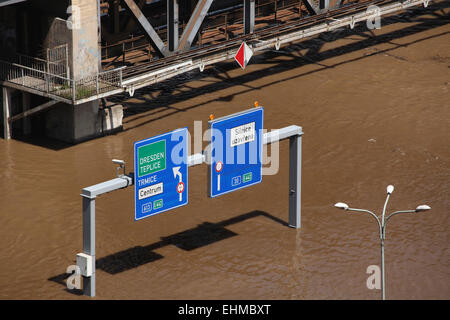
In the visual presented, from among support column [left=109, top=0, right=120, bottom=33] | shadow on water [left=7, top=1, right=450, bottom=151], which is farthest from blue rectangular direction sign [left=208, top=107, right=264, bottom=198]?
support column [left=109, top=0, right=120, bottom=33]

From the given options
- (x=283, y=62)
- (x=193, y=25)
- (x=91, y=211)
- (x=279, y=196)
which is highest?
(x=283, y=62)

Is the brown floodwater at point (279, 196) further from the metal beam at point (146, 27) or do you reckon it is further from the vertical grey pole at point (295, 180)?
the metal beam at point (146, 27)

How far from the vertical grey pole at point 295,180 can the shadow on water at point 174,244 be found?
1.73 feet

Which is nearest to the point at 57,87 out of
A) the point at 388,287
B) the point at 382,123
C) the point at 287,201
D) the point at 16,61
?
the point at 16,61

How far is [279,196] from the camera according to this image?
3694 cm

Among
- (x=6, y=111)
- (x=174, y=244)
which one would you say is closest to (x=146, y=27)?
(x=6, y=111)

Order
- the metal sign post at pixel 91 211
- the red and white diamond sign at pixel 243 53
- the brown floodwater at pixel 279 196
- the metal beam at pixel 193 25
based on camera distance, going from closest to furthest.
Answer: the metal sign post at pixel 91 211 < the brown floodwater at pixel 279 196 < the metal beam at pixel 193 25 < the red and white diamond sign at pixel 243 53

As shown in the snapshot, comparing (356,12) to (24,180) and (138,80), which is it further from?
(24,180)

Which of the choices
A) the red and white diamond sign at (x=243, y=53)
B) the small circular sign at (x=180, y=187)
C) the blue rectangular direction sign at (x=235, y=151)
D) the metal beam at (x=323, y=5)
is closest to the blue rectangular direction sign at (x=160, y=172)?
the small circular sign at (x=180, y=187)

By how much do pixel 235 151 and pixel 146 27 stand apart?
1057cm

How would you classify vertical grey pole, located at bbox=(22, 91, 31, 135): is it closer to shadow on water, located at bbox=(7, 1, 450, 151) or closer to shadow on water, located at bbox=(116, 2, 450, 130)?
shadow on water, located at bbox=(7, 1, 450, 151)

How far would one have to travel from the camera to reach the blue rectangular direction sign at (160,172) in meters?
29.9

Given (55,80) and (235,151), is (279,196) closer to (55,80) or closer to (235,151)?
(235,151)

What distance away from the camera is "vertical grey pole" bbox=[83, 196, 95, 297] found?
29.3 metres
